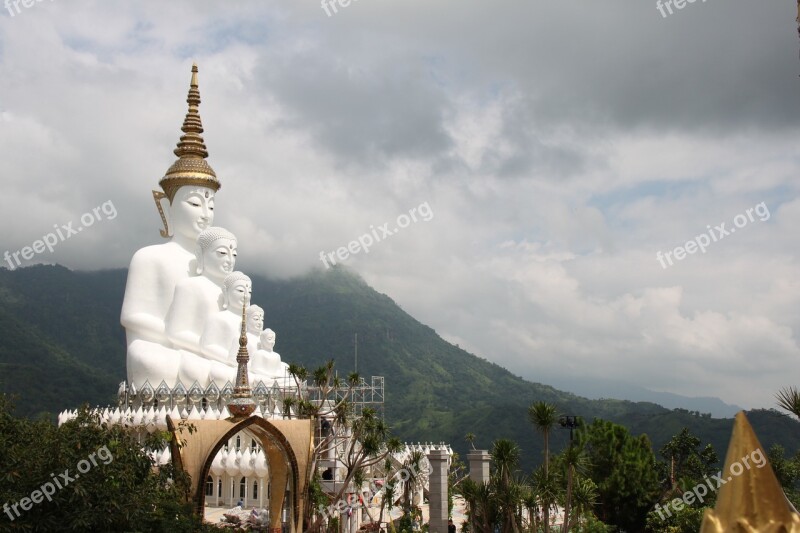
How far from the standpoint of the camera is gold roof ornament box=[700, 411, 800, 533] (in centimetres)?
652

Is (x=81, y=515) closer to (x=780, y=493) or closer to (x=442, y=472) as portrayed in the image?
(x=780, y=493)

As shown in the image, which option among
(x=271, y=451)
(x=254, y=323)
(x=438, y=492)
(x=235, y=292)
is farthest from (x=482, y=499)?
(x=254, y=323)

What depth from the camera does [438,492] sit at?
22.7 metres

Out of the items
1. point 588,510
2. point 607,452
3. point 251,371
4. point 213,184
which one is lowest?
point 588,510

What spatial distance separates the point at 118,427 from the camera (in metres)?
14.3

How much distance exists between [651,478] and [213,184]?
A: 2371cm

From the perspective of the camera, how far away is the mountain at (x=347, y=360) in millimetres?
79562

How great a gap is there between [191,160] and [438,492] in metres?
21.5

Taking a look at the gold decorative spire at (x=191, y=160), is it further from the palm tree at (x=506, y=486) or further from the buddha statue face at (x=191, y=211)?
the palm tree at (x=506, y=486)

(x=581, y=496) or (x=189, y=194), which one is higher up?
(x=189, y=194)

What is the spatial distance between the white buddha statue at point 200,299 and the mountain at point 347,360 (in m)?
38.1

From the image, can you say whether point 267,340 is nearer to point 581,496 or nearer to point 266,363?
point 266,363

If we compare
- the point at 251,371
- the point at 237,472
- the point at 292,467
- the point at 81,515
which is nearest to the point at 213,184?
the point at 251,371

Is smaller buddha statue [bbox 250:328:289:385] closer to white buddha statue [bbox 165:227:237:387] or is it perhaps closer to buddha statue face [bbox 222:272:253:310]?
buddha statue face [bbox 222:272:253:310]
